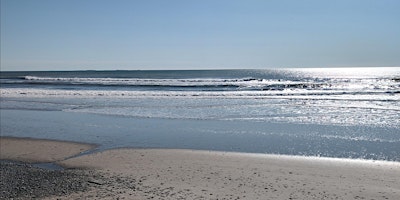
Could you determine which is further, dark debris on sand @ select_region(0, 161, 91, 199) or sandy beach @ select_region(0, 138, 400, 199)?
dark debris on sand @ select_region(0, 161, 91, 199)

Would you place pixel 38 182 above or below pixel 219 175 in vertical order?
below

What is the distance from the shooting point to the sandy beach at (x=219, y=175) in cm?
768

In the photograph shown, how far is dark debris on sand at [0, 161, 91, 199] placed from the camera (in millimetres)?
7902

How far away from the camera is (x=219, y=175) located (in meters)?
9.02

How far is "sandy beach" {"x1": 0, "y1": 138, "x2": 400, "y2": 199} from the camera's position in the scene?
302 inches

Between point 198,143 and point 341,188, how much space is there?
6.01m

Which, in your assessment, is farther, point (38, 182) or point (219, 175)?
point (219, 175)

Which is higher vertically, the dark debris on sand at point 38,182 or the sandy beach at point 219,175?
the sandy beach at point 219,175

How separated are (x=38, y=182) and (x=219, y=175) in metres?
3.99

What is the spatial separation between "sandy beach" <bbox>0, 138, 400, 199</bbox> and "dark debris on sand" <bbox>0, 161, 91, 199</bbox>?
235 millimetres

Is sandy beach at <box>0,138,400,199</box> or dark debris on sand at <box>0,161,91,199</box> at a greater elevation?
sandy beach at <box>0,138,400,199</box>

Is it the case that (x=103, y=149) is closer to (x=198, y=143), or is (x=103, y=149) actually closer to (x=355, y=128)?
(x=198, y=143)

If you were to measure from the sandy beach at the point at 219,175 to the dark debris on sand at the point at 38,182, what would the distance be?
235 mm

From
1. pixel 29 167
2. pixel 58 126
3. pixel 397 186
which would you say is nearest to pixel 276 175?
pixel 397 186
